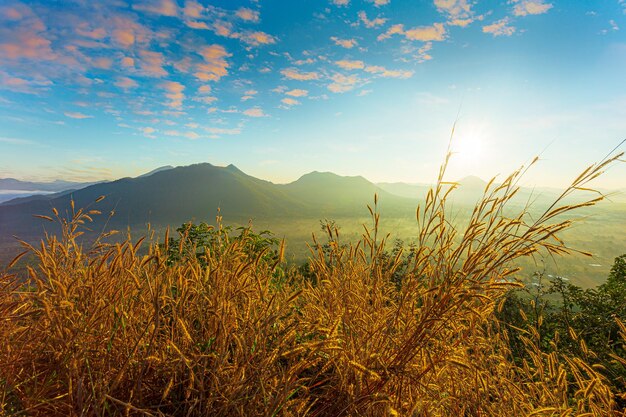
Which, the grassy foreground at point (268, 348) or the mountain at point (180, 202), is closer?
the grassy foreground at point (268, 348)

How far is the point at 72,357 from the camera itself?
1581mm

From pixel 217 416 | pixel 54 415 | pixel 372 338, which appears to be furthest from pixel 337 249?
pixel 54 415

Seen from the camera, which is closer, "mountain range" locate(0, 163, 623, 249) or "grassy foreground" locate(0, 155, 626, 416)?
"grassy foreground" locate(0, 155, 626, 416)

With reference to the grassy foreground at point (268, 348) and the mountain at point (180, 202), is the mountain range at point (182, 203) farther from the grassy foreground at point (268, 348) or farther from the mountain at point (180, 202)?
the grassy foreground at point (268, 348)

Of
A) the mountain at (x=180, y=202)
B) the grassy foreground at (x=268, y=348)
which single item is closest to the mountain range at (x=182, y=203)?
the mountain at (x=180, y=202)

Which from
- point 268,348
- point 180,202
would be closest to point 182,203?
point 180,202

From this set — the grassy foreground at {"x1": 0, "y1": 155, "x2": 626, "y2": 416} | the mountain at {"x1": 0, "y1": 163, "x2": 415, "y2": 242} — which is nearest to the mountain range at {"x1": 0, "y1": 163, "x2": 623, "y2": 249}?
the mountain at {"x1": 0, "y1": 163, "x2": 415, "y2": 242}

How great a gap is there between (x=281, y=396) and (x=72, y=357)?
3.86ft

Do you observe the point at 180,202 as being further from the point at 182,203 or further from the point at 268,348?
the point at 268,348

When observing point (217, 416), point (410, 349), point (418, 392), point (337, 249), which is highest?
point (337, 249)

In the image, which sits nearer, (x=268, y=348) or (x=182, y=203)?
(x=268, y=348)

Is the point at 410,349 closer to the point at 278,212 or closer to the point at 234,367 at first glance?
the point at 234,367

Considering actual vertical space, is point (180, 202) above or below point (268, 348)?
below

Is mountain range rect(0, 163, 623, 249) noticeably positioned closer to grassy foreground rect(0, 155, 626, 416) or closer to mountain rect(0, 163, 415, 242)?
mountain rect(0, 163, 415, 242)
